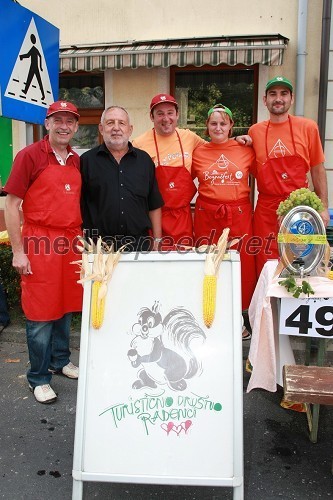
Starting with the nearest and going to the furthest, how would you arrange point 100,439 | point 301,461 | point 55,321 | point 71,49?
point 100,439
point 301,461
point 55,321
point 71,49

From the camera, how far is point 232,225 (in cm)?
377

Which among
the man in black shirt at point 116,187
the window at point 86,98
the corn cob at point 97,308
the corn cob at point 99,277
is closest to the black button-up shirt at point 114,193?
the man in black shirt at point 116,187

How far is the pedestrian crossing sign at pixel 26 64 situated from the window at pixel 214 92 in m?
2.60

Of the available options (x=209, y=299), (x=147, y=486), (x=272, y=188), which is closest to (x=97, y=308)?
(x=209, y=299)

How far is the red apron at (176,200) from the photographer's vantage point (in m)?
3.72

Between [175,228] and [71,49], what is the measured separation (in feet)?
11.7

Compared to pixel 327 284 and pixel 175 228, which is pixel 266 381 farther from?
pixel 175 228

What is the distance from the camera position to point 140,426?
2.14 meters

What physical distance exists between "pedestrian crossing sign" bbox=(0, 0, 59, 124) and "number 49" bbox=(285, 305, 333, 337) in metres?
2.39

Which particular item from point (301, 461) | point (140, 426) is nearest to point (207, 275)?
point (140, 426)

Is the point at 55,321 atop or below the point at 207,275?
below

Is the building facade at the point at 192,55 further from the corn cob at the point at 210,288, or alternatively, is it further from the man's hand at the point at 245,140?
the corn cob at the point at 210,288

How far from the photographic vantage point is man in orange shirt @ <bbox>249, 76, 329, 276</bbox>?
3664 mm

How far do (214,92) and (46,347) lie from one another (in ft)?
14.2
